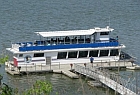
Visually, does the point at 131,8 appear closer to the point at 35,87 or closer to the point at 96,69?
the point at 96,69

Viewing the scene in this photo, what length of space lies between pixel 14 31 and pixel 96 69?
27.5m

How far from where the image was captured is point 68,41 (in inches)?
2199

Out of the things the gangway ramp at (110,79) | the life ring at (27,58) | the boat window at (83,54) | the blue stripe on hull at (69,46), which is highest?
the blue stripe on hull at (69,46)

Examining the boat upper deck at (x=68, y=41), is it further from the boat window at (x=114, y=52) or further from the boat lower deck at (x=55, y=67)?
the boat lower deck at (x=55, y=67)

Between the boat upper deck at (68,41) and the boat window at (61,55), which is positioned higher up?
the boat upper deck at (68,41)

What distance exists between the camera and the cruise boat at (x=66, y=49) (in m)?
53.9

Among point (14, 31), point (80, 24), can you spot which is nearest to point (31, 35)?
point (14, 31)

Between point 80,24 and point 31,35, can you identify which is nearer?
point 31,35

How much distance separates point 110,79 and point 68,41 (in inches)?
415

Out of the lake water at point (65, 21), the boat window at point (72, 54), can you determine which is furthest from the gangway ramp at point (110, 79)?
the boat window at point (72, 54)

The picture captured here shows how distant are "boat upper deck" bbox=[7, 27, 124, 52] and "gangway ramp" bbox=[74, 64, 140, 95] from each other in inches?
131

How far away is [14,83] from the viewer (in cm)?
4991

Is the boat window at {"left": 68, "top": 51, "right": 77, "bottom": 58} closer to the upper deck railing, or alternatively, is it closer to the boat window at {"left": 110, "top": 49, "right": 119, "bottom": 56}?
the upper deck railing

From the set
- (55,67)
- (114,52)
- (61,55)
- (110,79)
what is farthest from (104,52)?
(110,79)
